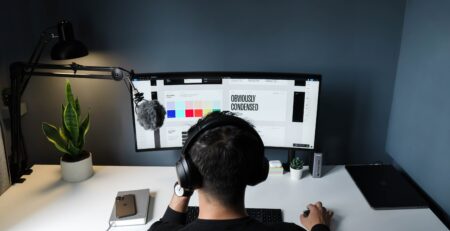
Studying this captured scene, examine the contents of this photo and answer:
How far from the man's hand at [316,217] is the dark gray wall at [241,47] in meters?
0.64

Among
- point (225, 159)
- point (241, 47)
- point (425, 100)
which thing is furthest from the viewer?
point (241, 47)

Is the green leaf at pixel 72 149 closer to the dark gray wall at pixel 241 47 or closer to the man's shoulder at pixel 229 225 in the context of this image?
the dark gray wall at pixel 241 47

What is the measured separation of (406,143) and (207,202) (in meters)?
1.32

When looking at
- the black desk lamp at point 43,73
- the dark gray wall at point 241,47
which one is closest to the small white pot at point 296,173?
the dark gray wall at point 241,47

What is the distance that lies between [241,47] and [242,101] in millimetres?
308

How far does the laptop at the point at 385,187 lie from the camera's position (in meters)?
1.71

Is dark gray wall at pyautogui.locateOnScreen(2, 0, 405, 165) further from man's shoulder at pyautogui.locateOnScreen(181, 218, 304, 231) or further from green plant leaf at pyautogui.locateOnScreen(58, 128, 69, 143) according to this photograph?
man's shoulder at pyautogui.locateOnScreen(181, 218, 304, 231)

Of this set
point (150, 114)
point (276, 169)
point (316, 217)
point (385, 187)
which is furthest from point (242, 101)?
point (385, 187)

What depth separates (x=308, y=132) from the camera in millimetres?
1915

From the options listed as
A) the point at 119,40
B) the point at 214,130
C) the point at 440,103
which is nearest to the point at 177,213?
the point at 214,130

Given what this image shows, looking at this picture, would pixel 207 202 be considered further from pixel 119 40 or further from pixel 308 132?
pixel 119 40

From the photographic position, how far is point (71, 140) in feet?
6.16

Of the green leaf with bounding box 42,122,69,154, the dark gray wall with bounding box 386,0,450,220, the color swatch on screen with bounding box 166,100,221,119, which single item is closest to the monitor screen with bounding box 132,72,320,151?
the color swatch on screen with bounding box 166,100,221,119

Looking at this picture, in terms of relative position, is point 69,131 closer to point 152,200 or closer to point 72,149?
point 72,149
